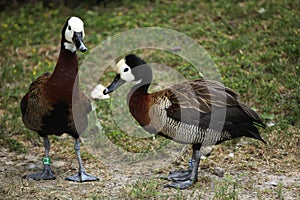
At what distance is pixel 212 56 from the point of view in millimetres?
8500

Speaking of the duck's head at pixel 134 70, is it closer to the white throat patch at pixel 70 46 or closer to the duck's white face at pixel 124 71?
the duck's white face at pixel 124 71

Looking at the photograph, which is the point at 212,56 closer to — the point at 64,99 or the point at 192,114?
the point at 192,114

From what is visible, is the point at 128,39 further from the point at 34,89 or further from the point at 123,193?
the point at 123,193

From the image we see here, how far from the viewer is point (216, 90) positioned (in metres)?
5.55

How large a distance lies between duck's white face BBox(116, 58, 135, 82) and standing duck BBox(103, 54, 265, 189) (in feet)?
0.03

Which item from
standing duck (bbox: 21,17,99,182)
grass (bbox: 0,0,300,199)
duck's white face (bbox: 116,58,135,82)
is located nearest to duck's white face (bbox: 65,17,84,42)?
standing duck (bbox: 21,17,99,182)

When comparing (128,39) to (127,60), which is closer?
(127,60)

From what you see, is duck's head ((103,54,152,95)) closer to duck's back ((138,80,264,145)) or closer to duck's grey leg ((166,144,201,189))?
duck's back ((138,80,264,145))

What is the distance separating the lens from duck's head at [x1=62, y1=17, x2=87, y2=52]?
5.48 metres

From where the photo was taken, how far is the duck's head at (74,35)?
18.0 feet

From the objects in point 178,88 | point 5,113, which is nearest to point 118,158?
point 178,88

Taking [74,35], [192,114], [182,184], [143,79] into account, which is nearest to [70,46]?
[74,35]

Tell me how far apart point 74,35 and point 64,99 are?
0.65 m

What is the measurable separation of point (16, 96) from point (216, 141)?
3.58 meters
